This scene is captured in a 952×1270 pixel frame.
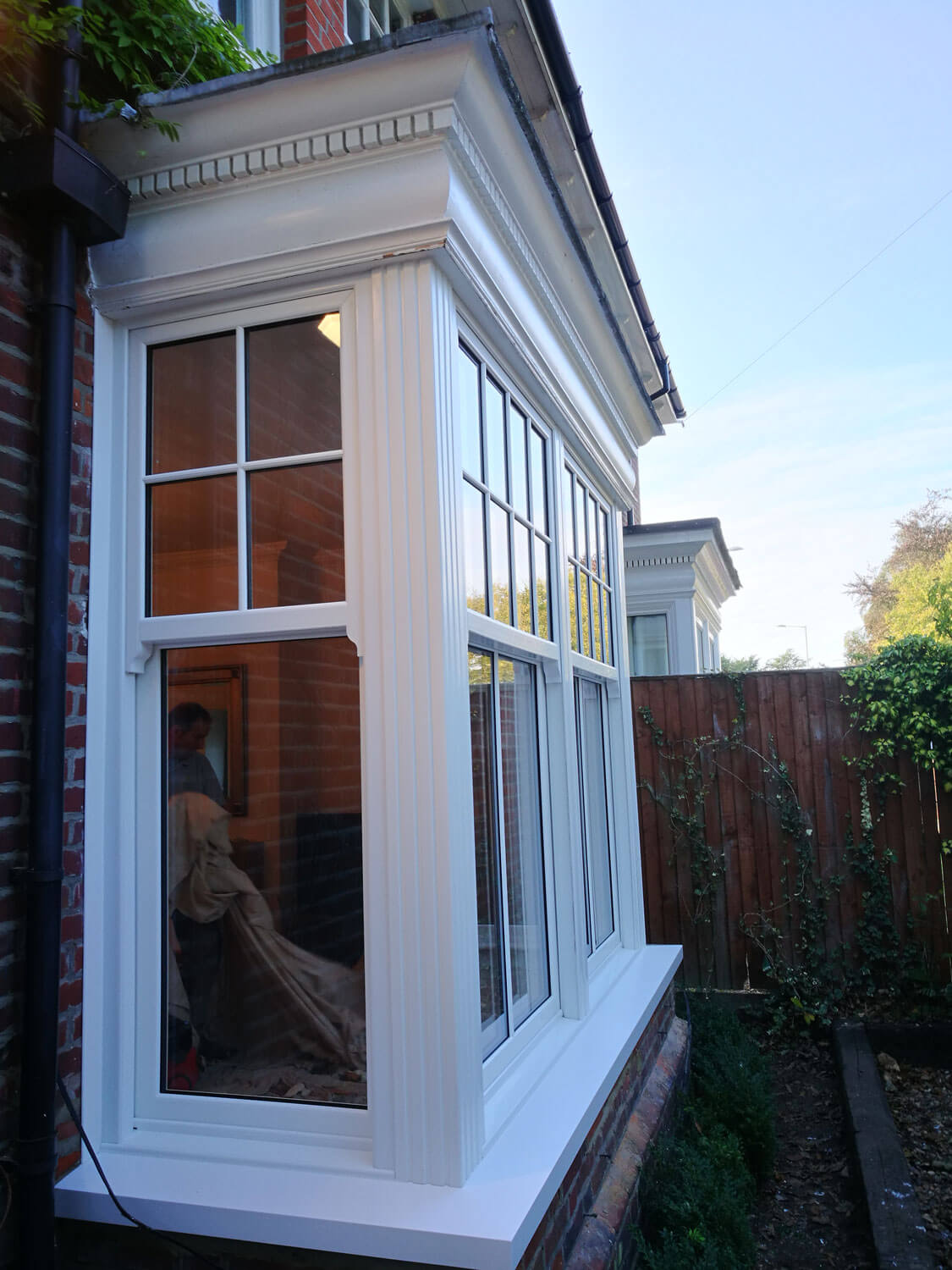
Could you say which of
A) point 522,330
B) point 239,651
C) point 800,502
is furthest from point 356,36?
point 800,502

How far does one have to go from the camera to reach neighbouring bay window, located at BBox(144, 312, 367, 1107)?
2.48 m

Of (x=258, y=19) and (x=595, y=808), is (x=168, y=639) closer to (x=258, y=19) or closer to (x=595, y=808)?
(x=595, y=808)

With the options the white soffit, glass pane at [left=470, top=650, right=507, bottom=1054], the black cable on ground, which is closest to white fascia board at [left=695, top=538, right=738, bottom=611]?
the white soffit

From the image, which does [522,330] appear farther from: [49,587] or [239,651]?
[49,587]

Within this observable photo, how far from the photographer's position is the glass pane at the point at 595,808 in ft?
14.3

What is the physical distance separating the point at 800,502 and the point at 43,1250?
1746 inches

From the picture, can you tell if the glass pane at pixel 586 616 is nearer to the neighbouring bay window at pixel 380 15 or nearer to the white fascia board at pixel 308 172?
the white fascia board at pixel 308 172

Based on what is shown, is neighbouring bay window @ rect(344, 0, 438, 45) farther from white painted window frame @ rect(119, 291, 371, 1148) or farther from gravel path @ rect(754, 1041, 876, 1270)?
gravel path @ rect(754, 1041, 876, 1270)

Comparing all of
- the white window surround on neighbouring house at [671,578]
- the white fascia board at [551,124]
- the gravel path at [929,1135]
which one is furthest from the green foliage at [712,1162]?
the white window surround on neighbouring house at [671,578]

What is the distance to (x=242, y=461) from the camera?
8.43ft

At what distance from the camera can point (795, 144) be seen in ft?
42.2

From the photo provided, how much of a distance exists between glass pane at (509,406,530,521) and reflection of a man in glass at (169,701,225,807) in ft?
4.47

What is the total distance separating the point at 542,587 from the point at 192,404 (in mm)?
1542

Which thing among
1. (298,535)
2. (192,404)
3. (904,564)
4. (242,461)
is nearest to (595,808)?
(298,535)
